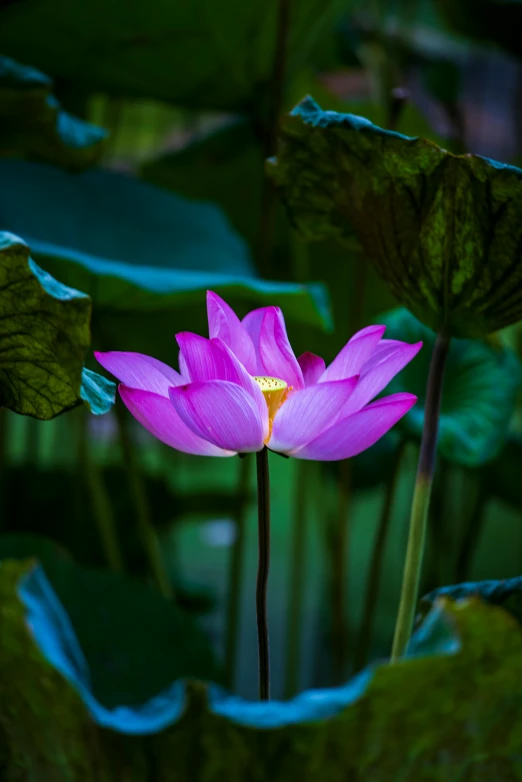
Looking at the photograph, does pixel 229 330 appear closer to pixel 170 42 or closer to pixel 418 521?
pixel 418 521

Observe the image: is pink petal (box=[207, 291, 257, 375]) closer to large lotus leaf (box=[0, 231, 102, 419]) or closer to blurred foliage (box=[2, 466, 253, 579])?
large lotus leaf (box=[0, 231, 102, 419])

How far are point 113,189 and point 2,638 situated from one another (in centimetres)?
64

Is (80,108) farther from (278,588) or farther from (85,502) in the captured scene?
(278,588)

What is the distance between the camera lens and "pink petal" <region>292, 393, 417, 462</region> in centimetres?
26

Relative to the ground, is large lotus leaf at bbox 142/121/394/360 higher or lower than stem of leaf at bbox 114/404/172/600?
higher

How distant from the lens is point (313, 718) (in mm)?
219

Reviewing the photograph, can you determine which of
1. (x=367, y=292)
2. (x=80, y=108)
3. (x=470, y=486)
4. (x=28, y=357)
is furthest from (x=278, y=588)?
(x=28, y=357)

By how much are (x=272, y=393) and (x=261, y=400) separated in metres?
A: 0.02

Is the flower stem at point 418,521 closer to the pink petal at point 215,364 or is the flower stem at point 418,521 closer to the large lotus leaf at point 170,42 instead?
the pink petal at point 215,364

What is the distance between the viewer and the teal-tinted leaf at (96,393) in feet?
0.91

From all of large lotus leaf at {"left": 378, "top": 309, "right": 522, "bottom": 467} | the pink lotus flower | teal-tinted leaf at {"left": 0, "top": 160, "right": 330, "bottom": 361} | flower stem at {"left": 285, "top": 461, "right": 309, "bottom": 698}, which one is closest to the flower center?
the pink lotus flower

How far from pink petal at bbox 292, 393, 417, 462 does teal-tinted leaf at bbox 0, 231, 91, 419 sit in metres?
0.08

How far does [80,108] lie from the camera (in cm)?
101

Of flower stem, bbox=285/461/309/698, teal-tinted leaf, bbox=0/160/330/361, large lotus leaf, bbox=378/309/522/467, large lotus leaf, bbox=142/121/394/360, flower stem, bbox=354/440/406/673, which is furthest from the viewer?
large lotus leaf, bbox=142/121/394/360
